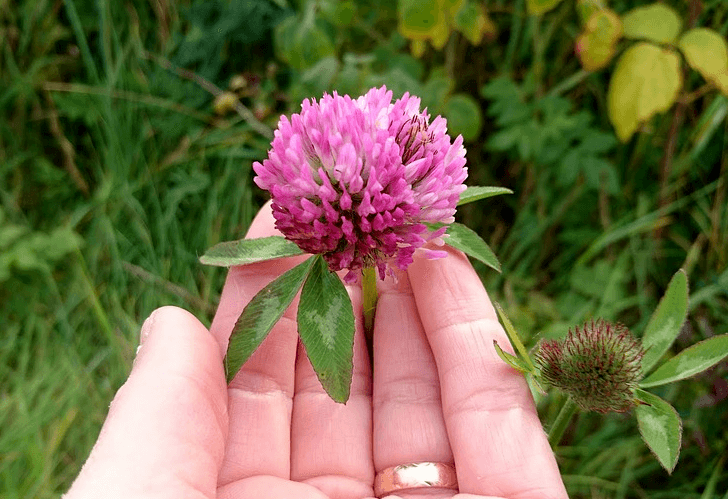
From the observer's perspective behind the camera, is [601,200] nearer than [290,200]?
No

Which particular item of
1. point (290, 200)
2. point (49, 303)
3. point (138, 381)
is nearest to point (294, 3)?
point (49, 303)

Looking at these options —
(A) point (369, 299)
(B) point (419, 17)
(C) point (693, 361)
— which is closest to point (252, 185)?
(B) point (419, 17)

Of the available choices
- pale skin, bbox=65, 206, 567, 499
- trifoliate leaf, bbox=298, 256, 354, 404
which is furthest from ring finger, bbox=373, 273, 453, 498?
trifoliate leaf, bbox=298, 256, 354, 404

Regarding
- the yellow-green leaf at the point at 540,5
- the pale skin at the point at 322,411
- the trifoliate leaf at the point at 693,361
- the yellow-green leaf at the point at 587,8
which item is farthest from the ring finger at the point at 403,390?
the yellow-green leaf at the point at 587,8

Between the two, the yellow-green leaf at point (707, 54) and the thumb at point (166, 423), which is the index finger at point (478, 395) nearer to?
the thumb at point (166, 423)

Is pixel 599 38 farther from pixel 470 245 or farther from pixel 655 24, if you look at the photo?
pixel 470 245

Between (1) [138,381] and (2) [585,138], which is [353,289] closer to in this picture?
(1) [138,381]

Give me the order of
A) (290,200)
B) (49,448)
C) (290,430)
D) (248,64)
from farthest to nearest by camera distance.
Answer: (248,64), (49,448), (290,430), (290,200)

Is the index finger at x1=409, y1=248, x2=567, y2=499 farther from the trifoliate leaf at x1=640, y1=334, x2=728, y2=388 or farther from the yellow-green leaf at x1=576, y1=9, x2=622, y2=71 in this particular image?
the yellow-green leaf at x1=576, y1=9, x2=622, y2=71
